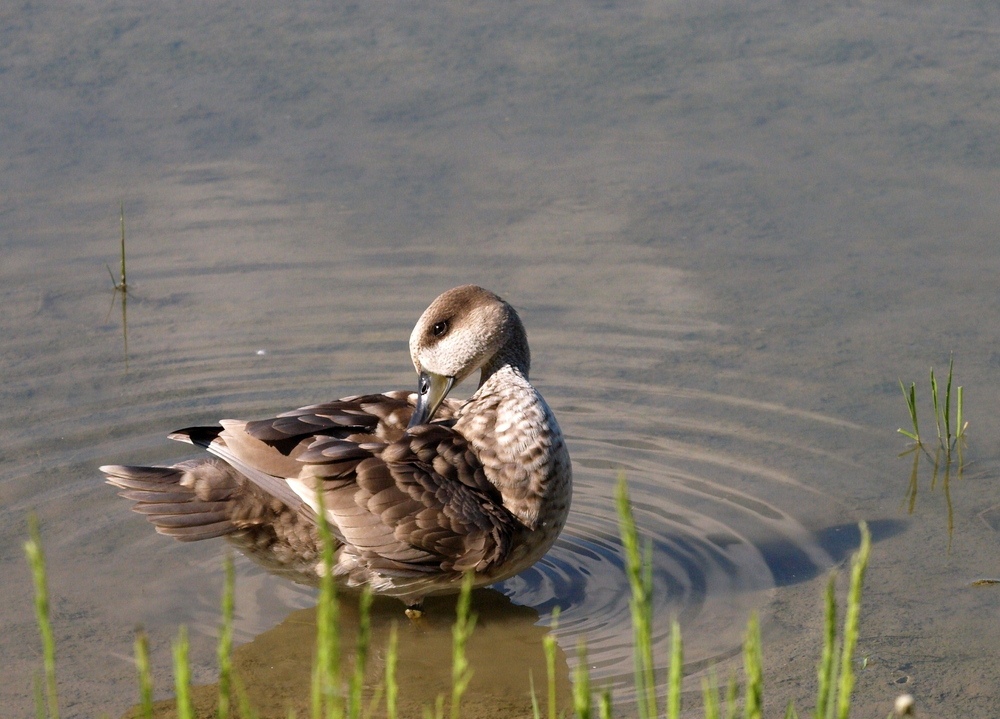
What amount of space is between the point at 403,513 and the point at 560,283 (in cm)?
282

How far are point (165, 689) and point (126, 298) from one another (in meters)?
3.14

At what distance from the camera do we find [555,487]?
→ 16.5 feet

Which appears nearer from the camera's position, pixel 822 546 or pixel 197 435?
pixel 197 435

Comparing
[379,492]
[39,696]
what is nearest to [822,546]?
[379,492]

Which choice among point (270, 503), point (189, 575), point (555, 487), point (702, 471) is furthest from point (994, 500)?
point (189, 575)

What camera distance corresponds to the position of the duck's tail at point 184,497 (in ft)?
15.6

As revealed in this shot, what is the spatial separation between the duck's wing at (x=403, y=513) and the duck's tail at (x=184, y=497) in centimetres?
35

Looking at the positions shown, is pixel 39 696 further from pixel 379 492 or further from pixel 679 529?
pixel 679 529

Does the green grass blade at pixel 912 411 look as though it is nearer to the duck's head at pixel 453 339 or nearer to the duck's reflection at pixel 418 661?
the duck's head at pixel 453 339

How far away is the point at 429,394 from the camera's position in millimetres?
5262

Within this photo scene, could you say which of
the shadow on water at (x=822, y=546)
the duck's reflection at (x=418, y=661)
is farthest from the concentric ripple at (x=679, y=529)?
the duck's reflection at (x=418, y=661)

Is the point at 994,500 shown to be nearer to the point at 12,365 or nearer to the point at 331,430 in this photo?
the point at 331,430

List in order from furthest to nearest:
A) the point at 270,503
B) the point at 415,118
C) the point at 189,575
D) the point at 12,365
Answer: the point at 415,118, the point at 12,365, the point at 189,575, the point at 270,503

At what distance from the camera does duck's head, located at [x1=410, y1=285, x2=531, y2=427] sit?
17.2ft
